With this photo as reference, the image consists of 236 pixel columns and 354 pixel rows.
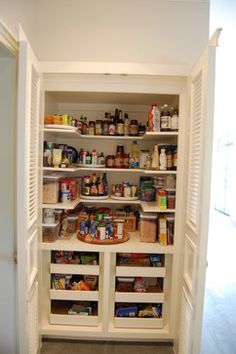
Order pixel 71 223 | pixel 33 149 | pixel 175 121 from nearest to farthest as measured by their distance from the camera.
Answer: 1. pixel 33 149
2. pixel 175 121
3. pixel 71 223

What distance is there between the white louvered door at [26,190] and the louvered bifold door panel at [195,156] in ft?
3.02

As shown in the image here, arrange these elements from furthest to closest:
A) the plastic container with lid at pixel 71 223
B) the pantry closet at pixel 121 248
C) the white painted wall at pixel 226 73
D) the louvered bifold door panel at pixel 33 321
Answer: the white painted wall at pixel 226 73 < the plastic container with lid at pixel 71 223 < the louvered bifold door panel at pixel 33 321 < the pantry closet at pixel 121 248

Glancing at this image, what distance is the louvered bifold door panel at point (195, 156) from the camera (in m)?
1.40

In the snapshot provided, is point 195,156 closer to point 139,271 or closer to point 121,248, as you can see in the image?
point 121,248

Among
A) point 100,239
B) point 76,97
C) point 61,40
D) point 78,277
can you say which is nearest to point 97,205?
point 100,239

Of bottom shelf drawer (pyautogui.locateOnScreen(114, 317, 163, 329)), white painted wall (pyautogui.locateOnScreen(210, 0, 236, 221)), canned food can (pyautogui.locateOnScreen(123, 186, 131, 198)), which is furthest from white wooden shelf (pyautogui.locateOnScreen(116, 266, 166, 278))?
white painted wall (pyautogui.locateOnScreen(210, 0, 236, 221))

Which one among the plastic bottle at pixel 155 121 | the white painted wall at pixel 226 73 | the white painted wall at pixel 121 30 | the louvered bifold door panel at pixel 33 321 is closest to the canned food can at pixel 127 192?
the plastic bottle at pixel 155 121

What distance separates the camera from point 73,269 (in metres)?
1.91

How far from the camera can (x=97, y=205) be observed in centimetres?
239

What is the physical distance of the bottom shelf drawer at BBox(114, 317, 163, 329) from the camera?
194 centimetres

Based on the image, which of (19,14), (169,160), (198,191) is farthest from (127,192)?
(19,14)

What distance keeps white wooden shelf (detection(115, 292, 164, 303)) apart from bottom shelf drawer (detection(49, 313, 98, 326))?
10.4 inches

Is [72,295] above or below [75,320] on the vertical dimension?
above

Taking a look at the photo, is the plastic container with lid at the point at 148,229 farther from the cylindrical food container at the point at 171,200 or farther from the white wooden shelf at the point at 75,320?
the white wooden shelf at the point at 75,320
